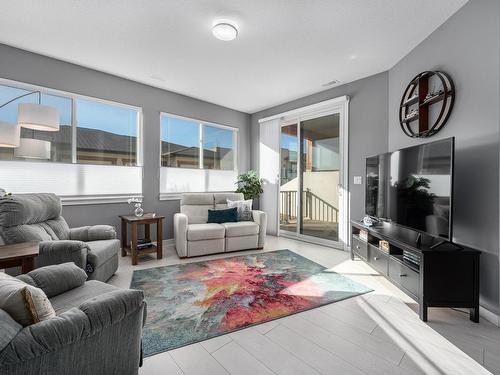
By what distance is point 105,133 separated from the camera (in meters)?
4.07

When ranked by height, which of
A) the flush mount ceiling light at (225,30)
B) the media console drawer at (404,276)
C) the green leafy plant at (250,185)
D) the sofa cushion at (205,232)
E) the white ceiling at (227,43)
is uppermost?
the white ceiling at (227,43)

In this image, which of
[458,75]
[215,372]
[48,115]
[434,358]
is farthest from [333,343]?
[48,115]

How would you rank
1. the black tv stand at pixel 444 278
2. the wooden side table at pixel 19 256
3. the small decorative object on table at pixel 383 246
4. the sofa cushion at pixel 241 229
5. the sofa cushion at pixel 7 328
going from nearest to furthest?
the sofa cushion at pixel 7 328
the wooden side table at pixel 19 256
the black tv stand at pixel 444 278
the small decorative object on table at pixel 383 246
the sofa cushion at pixel 241 229

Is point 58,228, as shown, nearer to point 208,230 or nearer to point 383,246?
point 208,230

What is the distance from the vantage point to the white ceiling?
8.04 feet

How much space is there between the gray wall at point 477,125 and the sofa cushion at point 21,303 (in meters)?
3.07

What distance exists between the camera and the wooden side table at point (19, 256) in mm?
1791

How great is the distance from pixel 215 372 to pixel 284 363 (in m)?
0.43

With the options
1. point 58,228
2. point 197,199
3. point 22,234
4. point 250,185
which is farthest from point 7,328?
point 250,185

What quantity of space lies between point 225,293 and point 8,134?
2.61m

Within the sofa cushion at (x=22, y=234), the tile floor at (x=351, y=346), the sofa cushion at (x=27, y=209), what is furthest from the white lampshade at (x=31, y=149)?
the tile floor at (x=351, y=346)

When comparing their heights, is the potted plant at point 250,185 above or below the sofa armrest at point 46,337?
above

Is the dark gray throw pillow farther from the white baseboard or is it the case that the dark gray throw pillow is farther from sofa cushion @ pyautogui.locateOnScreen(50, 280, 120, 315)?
the white baseboard

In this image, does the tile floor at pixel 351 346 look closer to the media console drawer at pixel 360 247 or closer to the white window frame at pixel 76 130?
the media console drawer at pixel 360 247
